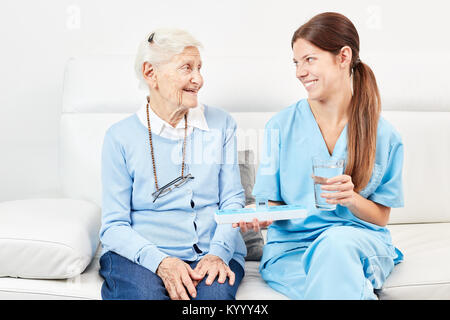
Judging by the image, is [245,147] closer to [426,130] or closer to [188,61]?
[188,61]

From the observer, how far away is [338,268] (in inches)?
41.4

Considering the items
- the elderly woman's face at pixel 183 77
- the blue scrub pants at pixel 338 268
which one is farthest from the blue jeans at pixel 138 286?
the elderly woman's face at pixel 183 77

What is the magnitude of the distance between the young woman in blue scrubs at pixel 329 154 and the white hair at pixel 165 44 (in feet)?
0.89

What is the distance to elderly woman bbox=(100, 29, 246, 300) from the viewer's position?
1.30 m

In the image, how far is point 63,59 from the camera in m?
1.79

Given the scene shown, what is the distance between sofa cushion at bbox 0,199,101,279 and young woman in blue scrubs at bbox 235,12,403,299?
432mm

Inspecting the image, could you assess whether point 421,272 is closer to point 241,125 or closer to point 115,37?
point 241,125

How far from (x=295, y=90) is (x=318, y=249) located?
0.83 meters

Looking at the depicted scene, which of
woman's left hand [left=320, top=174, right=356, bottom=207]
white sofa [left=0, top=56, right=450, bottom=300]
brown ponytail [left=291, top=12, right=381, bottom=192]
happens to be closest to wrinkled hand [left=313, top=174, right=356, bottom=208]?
woman's left hand [left=320, top=174, right=356, bottom=207]

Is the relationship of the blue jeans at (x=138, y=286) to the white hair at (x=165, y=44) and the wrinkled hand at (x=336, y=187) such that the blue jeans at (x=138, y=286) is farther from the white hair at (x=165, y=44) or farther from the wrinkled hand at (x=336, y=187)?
the white hair at (x=165, y=44)

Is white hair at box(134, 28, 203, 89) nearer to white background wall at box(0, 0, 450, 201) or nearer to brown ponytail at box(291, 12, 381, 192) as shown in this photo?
brown ponytail at box(291, 12, 381, 192)

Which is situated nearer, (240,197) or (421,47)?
(240,197)

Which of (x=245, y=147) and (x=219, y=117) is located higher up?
(x=219, y=117)
